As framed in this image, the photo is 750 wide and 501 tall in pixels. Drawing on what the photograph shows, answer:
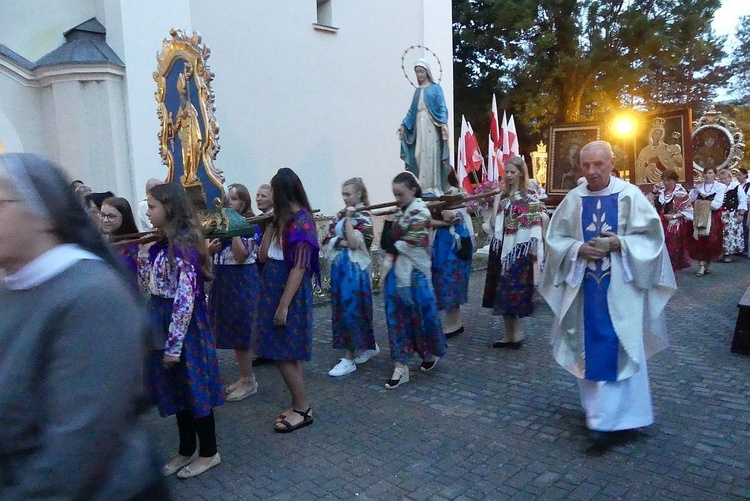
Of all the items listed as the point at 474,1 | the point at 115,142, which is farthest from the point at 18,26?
the point at 474,1

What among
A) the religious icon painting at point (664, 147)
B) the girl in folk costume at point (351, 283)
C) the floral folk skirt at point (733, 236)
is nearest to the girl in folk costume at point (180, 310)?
the girl in folk costume at point (351, 283)

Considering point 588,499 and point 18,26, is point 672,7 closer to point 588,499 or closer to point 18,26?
point 18,26

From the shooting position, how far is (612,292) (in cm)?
393

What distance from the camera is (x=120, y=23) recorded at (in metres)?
8.84

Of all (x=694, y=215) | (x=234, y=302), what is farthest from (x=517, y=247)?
(x=694, y=215)

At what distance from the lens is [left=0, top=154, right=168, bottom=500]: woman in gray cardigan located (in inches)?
49.8

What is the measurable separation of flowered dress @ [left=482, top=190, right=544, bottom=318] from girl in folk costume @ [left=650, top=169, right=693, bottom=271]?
545 centimetres

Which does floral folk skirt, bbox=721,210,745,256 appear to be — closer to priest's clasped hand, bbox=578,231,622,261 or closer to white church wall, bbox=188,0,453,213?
white church wall, bbox=188,0,453,213

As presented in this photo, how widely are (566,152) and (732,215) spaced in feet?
15.9

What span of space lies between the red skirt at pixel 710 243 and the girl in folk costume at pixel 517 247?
608cm

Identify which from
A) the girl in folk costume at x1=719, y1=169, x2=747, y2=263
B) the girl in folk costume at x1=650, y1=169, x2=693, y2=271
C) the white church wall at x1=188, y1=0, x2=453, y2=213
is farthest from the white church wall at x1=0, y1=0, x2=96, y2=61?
the girl in folk costume at x1=719, y1=169, x2=747, y2=263

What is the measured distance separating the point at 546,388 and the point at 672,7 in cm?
2528

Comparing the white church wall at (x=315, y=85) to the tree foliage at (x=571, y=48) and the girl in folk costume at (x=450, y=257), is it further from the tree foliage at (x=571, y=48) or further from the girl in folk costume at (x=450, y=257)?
the tree foliage at (x=571, y=48)

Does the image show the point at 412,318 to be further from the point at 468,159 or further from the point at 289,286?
the point at 468,159
